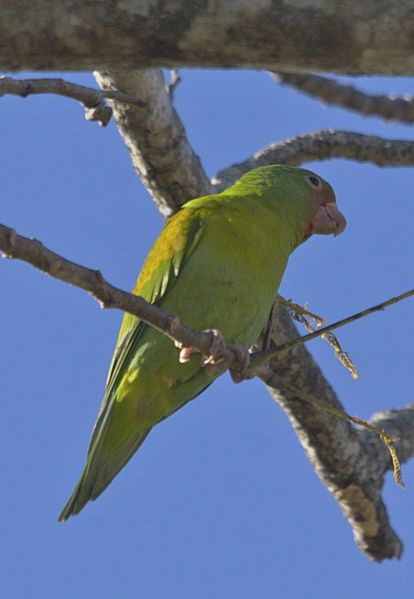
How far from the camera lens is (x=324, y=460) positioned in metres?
5.98

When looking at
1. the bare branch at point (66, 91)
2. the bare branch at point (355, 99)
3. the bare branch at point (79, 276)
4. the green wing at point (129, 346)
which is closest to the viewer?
the bare branch at point (79, 276)

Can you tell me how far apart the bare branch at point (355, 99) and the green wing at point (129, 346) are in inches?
110

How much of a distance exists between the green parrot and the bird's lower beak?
20.9 inches

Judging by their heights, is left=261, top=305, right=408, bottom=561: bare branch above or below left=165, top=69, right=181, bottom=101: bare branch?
below

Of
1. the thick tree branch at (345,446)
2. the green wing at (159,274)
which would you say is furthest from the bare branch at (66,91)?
the thick tree branch at (345,446)

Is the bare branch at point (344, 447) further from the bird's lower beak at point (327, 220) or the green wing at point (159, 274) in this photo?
the green wing at point (159, 274)

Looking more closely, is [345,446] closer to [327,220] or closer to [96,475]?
[327,220]

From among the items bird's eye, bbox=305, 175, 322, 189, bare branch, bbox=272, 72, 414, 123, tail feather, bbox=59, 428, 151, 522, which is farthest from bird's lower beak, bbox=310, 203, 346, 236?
bare branch, bbox=272, 72, 414, 123

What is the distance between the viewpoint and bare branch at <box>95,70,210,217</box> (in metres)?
5.02

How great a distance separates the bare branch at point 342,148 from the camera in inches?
251

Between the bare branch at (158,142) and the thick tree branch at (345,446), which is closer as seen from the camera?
the bare branch at (158,142)

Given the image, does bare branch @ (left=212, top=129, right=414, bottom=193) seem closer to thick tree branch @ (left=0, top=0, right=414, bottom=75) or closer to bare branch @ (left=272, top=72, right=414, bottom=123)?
bare branch @ (left=272, top=72, right=414, bottom=123)

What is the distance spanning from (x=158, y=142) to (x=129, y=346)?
1.32 meters

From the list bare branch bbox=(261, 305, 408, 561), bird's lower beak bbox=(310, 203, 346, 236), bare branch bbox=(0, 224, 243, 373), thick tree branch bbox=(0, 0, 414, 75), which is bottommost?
bare branch bbox=(0, 224, 243, 373)
